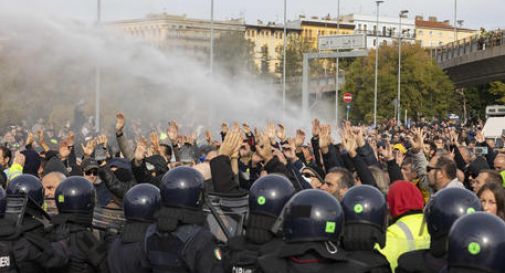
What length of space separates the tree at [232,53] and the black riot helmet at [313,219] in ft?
99.5

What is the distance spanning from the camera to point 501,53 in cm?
4988

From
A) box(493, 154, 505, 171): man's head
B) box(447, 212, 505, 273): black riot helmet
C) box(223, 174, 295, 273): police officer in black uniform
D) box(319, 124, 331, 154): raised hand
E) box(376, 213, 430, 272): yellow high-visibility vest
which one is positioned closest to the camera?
box(447, 212, 505, 273): black riot helmet

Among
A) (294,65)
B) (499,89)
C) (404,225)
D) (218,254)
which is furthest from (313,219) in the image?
(499,89)

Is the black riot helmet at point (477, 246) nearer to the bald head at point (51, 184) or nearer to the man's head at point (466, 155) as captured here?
the bald head at point (51, 184)

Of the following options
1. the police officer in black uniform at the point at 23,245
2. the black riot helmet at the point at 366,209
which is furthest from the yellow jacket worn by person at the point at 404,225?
the police officer in black uniform at the point at 23,245

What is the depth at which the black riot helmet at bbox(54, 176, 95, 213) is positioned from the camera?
7.36 metres

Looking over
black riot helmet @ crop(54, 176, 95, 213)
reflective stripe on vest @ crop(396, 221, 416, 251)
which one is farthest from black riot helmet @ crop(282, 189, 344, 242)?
black riot helmet @ crop(54, 176, 95, 213)

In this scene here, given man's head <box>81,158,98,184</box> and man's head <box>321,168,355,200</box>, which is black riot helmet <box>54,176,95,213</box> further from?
man's head <box>81,158,98,184</box>

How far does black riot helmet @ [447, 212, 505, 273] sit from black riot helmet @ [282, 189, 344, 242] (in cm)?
83

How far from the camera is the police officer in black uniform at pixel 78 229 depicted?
7.06 metres

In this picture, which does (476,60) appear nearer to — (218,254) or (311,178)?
(311,178)

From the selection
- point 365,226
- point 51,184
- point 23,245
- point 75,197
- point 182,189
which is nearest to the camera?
point 365,226

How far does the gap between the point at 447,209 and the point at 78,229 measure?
10.3 ft

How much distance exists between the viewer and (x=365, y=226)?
18.9ft
